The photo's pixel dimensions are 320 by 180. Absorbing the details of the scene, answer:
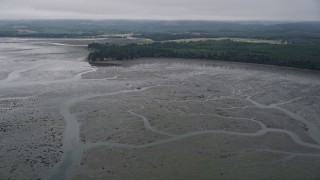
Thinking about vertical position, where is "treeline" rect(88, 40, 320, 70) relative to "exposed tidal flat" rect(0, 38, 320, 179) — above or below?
above

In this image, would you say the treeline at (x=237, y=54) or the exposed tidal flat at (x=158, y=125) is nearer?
the exposed tidal flat at (x=158, y=125)

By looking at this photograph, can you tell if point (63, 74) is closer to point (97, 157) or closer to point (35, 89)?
point (35, 89)

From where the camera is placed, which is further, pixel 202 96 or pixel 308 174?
pixel 202 96

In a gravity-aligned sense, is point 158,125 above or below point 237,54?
below

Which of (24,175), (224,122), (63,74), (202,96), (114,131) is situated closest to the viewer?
(24,175)

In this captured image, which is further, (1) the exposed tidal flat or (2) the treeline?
(2) the treeline

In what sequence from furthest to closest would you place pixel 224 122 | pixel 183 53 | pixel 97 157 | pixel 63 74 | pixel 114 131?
pixel 183 53
pixel 63 74
pixel 224 122
pixel 114 131
pixel 97 157

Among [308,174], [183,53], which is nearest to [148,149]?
[308,174]

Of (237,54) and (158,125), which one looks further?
(237,54)
